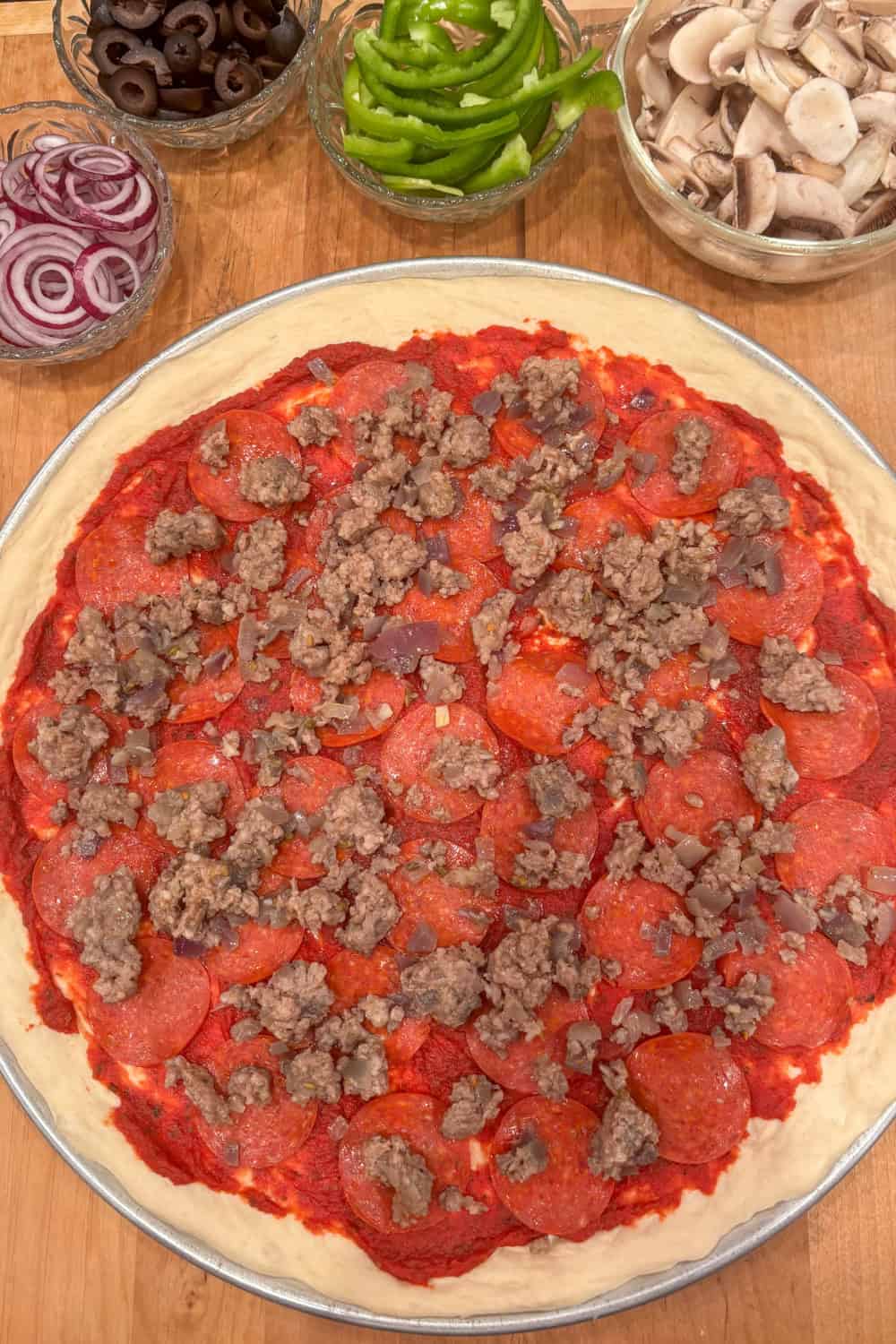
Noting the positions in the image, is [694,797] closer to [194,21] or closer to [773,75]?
[773,75]

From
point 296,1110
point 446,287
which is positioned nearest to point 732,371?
point 446,287

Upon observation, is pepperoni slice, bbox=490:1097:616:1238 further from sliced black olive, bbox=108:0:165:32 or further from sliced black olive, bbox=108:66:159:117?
sliced black olive, bbox=108:0:165:32

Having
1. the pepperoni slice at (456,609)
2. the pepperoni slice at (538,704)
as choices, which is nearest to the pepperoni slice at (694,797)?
the pepperoni slice at (538,704)

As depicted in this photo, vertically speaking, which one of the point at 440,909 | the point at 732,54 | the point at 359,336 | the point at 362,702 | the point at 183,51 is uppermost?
the point at 732,54

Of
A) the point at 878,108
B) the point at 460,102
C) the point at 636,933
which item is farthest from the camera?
the point at 460,102

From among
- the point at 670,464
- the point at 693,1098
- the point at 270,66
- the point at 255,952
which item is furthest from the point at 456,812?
the point at 270,66

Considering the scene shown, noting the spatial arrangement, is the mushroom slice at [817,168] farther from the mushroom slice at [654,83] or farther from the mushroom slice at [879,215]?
the mushroom slice at [654,83]

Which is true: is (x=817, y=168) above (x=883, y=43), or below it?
below

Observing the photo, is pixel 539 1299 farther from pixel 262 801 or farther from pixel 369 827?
pixel 262 801
